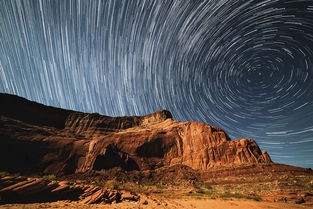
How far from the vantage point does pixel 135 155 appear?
5809 cm

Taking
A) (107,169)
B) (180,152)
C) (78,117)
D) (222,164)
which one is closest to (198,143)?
(180,152)

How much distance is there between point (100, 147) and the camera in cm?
5731

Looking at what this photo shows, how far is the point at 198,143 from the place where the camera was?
5725cm

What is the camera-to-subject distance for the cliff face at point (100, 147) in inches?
1812

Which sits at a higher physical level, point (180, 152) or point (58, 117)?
point (58, 117)

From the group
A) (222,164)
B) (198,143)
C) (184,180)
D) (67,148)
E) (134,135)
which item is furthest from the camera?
(134,135)

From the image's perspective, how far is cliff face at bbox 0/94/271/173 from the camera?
46.0 metres

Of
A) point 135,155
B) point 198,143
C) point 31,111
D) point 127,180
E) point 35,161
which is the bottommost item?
point 127,180

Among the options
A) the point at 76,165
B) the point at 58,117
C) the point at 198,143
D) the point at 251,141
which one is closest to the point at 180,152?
the point at 198,143

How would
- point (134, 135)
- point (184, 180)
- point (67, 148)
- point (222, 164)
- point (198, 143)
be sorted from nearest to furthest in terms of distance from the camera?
point (184, 180) < point (222, 164) < point (67, 148) < point (198, 143) < point (134, 135)

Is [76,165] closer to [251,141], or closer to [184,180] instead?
[184,180]

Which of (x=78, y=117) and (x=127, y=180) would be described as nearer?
(x=127, y=180)

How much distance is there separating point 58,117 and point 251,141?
8145 centimetres

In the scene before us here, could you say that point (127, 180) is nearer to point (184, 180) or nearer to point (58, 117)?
point (184, 180)
